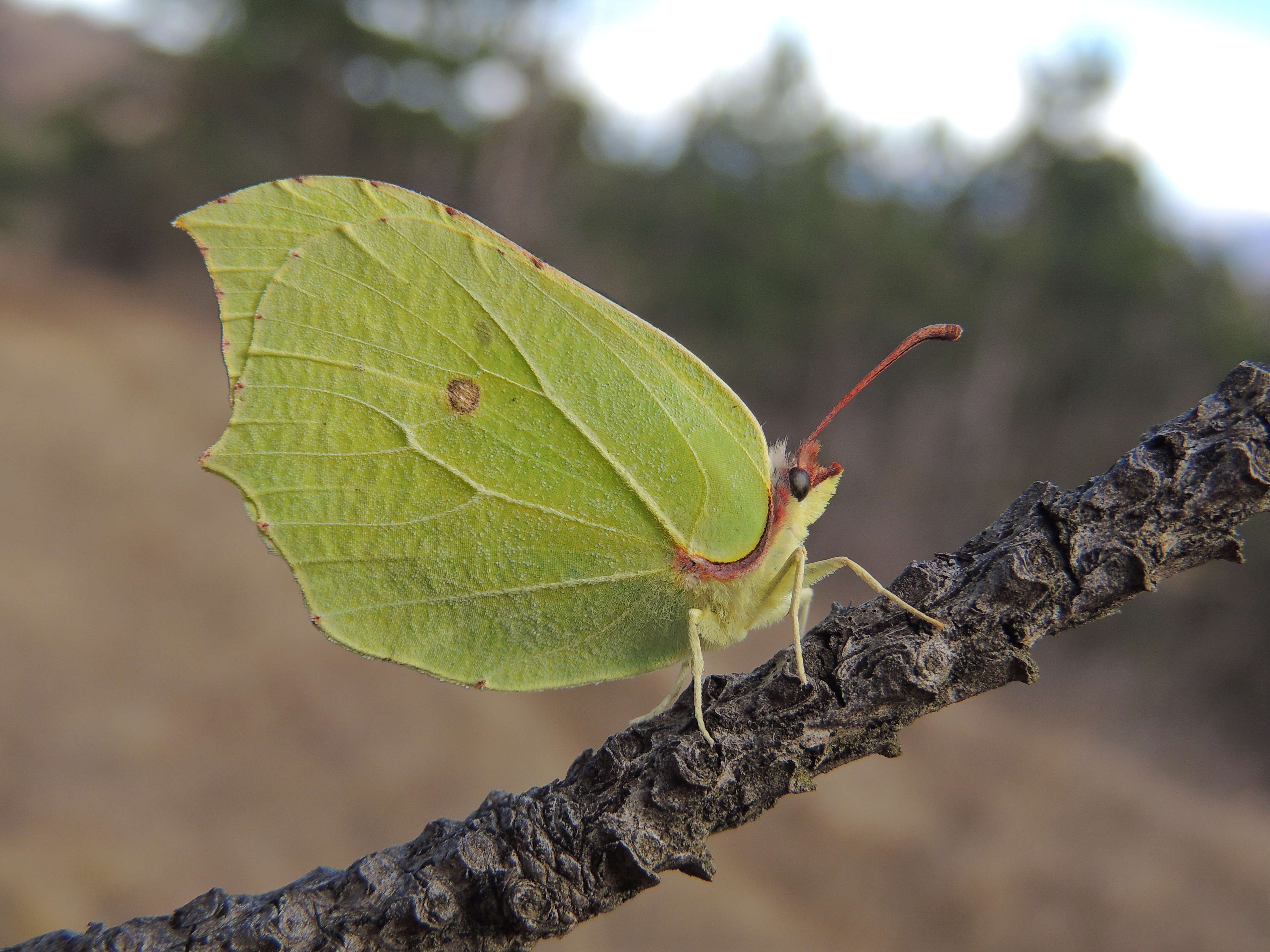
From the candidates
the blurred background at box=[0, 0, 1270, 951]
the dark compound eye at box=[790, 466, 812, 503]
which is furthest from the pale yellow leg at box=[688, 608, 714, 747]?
the blurred background at box=[0, 0, 1270, 951]

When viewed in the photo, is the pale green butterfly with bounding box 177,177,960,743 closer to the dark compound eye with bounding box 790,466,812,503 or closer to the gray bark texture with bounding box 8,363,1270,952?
the dark compound eye with bounding box 790,466,812,503

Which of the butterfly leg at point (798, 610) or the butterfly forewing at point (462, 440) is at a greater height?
the butterfly forewing at point (462, 440)

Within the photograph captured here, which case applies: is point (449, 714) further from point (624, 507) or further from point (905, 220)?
point (905, 220)

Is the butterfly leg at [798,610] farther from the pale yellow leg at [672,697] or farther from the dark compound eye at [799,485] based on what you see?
the pale yellow leg at [672,697]

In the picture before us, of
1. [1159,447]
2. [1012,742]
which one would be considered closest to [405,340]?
[1159,447]

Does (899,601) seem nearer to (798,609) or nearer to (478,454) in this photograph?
(798,609)

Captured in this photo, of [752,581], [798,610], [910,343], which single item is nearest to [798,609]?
[798,610]

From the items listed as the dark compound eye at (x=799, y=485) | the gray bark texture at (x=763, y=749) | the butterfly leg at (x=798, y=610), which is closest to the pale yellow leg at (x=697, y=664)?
the gray bark texture at (x=763, y=749)

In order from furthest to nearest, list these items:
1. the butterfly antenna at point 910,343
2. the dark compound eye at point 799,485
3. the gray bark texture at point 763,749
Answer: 1. the dark compound eye at point 799,485
2. the butterfly antenna at point 910,343
3. the gray bark texture at point 763,749
